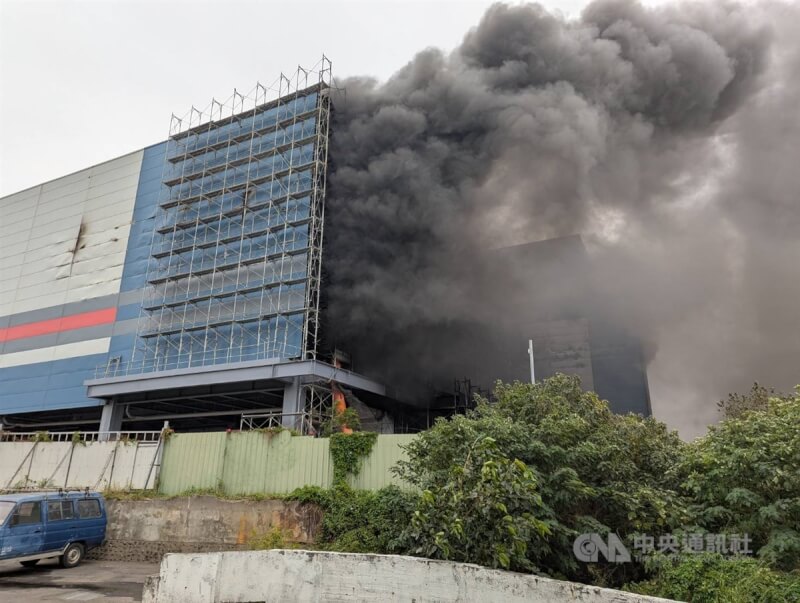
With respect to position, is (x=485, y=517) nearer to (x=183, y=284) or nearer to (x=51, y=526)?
(x=51, y=526)

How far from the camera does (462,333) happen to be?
26.6 metres

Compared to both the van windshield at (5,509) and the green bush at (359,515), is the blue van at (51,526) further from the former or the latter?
the green bush at (359,515)

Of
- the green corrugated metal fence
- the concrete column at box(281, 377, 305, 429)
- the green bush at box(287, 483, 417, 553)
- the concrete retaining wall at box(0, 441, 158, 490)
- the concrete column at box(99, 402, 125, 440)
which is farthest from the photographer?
the concrete column at box(99, 402, 125, 440)

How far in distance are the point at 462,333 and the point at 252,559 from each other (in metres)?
20.7

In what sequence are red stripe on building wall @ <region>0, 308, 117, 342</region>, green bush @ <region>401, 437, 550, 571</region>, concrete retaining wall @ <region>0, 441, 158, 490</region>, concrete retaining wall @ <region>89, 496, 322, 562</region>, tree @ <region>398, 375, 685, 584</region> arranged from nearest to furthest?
green bush @ <region>401, 437, 550, 571</region>, tree @ <region>398, 375, 685, 584</region>, concrete retaining wall @ <region>89, 496, 322, 562</region>, concrete retaining wall @ <region>0, 441, 158, 490</region>, red stripe on building wall @ <region>0, 308, 117, 342</region>

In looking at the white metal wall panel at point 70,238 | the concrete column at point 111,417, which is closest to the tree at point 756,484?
the concrete column at point 111,417

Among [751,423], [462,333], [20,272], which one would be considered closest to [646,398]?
[462,333]

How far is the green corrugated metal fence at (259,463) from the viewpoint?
472 inches

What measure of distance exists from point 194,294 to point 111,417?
271 inches

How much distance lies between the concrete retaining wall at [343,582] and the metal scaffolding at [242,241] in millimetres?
13209

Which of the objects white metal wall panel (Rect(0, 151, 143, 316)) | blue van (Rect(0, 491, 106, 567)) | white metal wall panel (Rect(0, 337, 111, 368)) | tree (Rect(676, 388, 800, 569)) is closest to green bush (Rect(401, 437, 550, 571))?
tree (Rect(676, 388, 800, 569))

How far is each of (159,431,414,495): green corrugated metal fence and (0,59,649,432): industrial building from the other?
18.2 ft

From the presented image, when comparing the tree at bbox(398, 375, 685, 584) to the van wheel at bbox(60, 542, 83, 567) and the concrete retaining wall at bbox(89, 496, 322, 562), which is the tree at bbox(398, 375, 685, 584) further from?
the van wheel at bbox(60, 542, 83, 567)

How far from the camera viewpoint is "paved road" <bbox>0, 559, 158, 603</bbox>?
8625 mm
